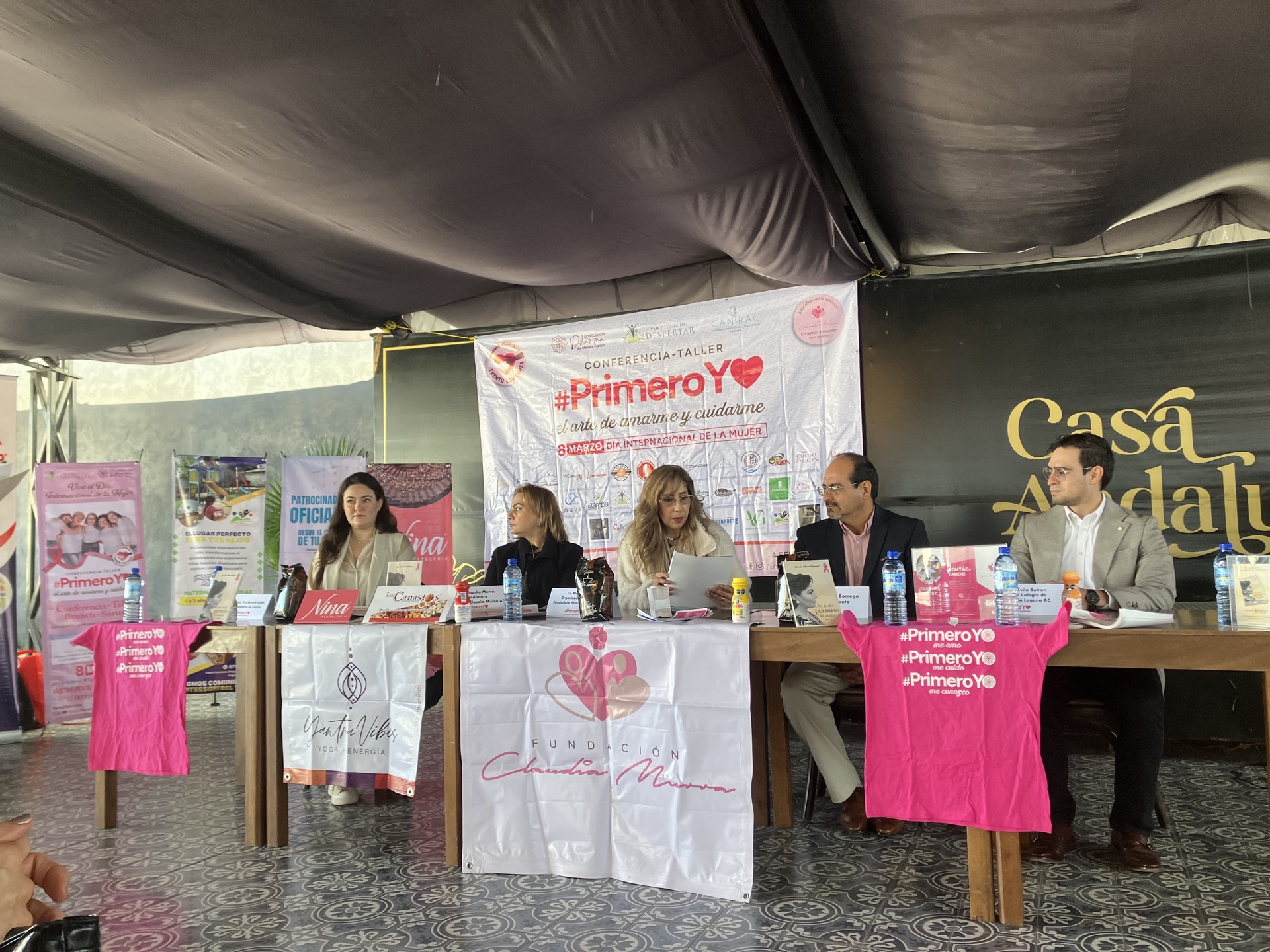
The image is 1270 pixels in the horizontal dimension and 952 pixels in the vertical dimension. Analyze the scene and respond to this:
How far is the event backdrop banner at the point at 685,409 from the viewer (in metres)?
4.59

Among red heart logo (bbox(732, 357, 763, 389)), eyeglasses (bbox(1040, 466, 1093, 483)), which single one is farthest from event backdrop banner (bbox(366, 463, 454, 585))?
eyeglasses (bbox(1040, 466, 1093, 483))

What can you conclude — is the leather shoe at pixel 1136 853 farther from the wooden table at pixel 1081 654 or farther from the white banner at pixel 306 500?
the white banner at pixel 306 500

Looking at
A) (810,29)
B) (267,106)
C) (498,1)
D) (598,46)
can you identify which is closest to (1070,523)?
(810,29)

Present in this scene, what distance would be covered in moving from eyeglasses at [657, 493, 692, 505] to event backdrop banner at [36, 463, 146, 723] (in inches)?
150

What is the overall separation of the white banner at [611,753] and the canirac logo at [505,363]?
9.32ft

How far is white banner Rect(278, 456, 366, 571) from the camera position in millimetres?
5680

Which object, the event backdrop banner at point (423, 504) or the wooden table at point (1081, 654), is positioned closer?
the wooden table at point (1081, 654)

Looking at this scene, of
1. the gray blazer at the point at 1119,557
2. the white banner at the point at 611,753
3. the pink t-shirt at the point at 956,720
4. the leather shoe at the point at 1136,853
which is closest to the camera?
the pink t-shirt at the point at 956,720

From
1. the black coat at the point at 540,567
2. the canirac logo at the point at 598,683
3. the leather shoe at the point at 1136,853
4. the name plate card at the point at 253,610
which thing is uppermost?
the black coat at the point at 540,567

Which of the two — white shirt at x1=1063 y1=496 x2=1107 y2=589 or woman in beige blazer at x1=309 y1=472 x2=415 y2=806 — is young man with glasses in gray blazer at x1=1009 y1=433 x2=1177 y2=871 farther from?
woman in beige blazer at x1=309 y1=472 x2=415 y2=806

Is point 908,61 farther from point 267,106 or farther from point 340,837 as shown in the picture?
point 340,837

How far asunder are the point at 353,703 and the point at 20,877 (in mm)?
1762

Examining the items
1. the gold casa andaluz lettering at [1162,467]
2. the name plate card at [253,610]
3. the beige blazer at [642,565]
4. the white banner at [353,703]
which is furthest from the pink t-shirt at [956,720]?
the gold casa andaluz lettering at [1162,467]

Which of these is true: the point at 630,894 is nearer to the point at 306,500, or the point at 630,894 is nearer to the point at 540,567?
the point at 540,567
